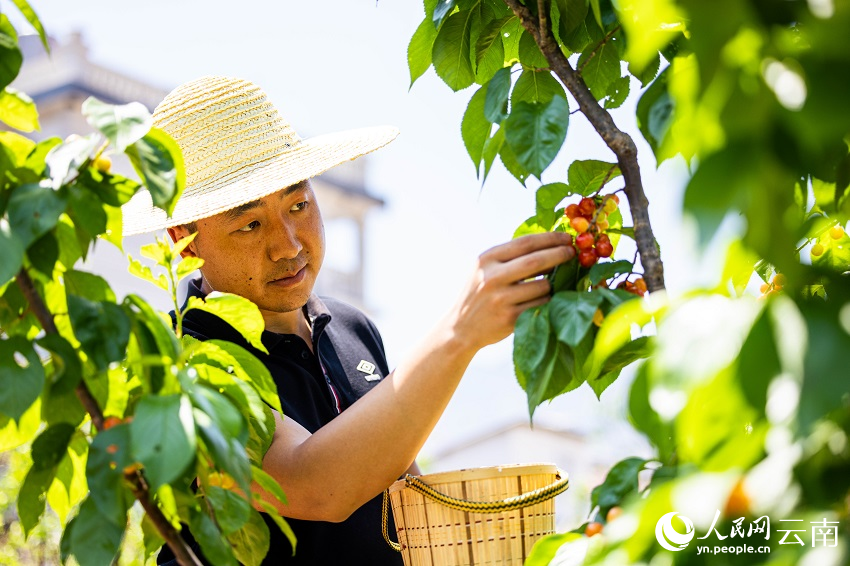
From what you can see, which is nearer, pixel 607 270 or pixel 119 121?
pixel 119 121

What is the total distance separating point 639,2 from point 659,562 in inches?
→ 15.9

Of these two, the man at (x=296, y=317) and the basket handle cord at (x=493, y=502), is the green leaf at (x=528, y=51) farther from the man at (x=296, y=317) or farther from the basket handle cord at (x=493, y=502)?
the basket handle cord at (x=493, y=502)

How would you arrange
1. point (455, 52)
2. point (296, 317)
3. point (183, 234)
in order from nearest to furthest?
point (455, 52)
point (183, 234)
point (296, 317)

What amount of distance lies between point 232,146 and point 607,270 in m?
1.19

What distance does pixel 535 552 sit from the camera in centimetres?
102

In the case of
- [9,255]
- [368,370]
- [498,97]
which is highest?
[498,97]

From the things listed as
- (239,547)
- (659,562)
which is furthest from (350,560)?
(659,562)

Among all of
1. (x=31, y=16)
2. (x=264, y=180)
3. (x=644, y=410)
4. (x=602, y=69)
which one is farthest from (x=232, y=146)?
(x=644, y=410)

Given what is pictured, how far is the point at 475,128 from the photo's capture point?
4.47 ft

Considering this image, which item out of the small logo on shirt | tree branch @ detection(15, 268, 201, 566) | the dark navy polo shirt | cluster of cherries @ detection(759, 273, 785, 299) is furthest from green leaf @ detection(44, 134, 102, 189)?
the small logo on shirt

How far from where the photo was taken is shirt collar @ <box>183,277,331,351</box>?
207cm

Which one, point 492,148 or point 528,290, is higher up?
point 492,148

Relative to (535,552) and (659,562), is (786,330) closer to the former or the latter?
(659,562)

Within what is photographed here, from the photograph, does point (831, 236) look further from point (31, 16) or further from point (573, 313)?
point (31, 16)
